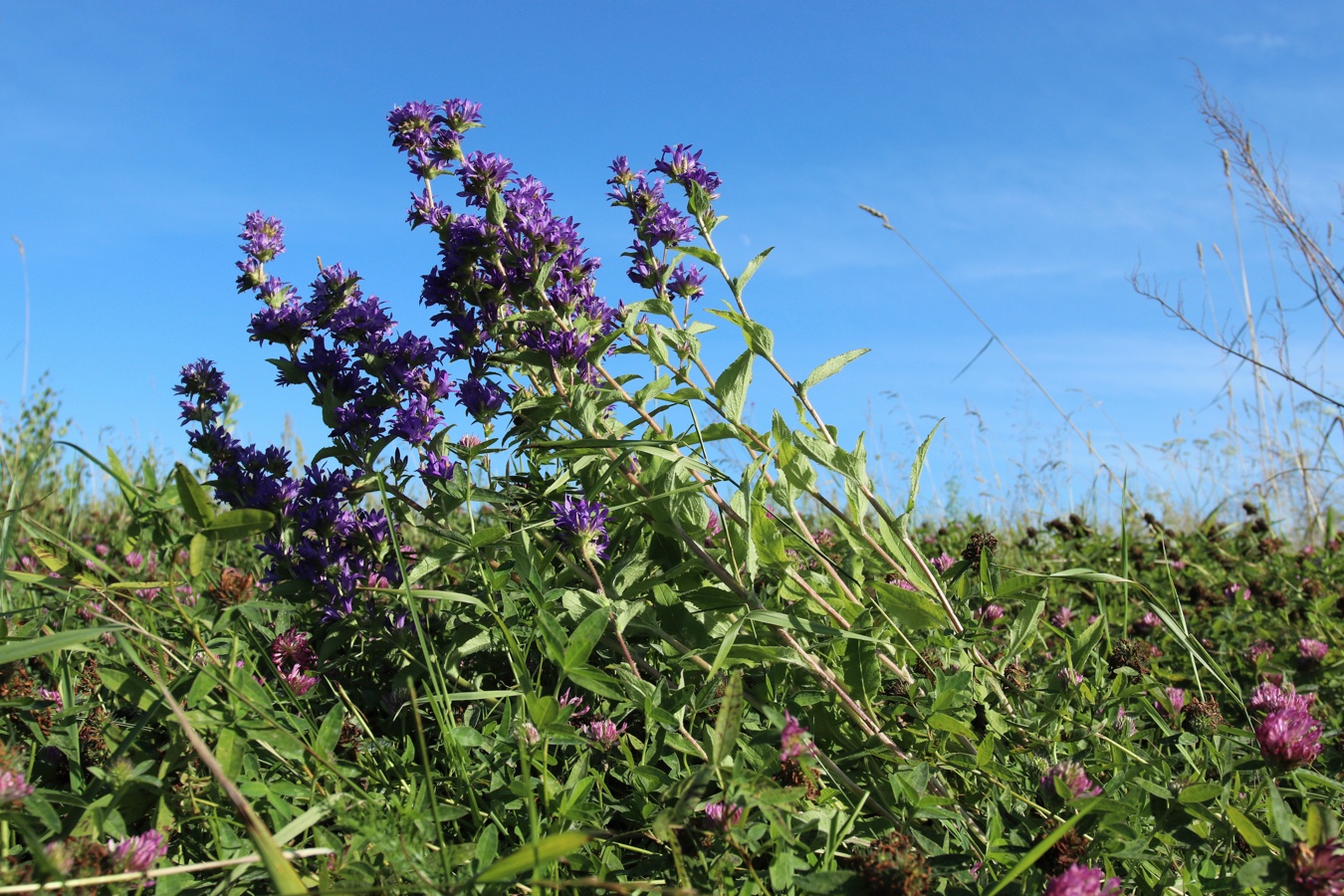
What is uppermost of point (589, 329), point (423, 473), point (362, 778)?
point (589, 329)

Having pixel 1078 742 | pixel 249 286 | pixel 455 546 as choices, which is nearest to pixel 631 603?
pixel 455 546

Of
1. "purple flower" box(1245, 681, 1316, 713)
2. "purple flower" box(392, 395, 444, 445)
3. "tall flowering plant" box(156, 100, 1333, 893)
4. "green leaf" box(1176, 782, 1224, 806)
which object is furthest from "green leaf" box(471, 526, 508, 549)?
"purple flower" box(1245, 681, 1316, 713)

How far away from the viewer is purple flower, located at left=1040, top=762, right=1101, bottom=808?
4.59 ft

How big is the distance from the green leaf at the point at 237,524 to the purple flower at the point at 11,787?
41 centimetres

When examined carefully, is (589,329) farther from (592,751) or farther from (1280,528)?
(1280,528)

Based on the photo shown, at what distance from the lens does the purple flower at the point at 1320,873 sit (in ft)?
3.78

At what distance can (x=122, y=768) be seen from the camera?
53.6 inches

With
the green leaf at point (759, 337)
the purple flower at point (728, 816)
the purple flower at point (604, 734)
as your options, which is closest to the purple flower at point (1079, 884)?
the purple flower at point (728, 816)

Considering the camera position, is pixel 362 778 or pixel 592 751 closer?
pixel 362 778

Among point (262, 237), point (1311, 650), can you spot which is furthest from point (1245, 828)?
point (262, 237)

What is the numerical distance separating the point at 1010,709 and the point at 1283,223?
14.4 feet

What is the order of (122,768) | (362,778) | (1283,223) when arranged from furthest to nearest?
(1283,223) < (362,778) < (122,768)

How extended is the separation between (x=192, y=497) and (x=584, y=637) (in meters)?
0.63

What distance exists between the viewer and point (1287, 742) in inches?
57.3
